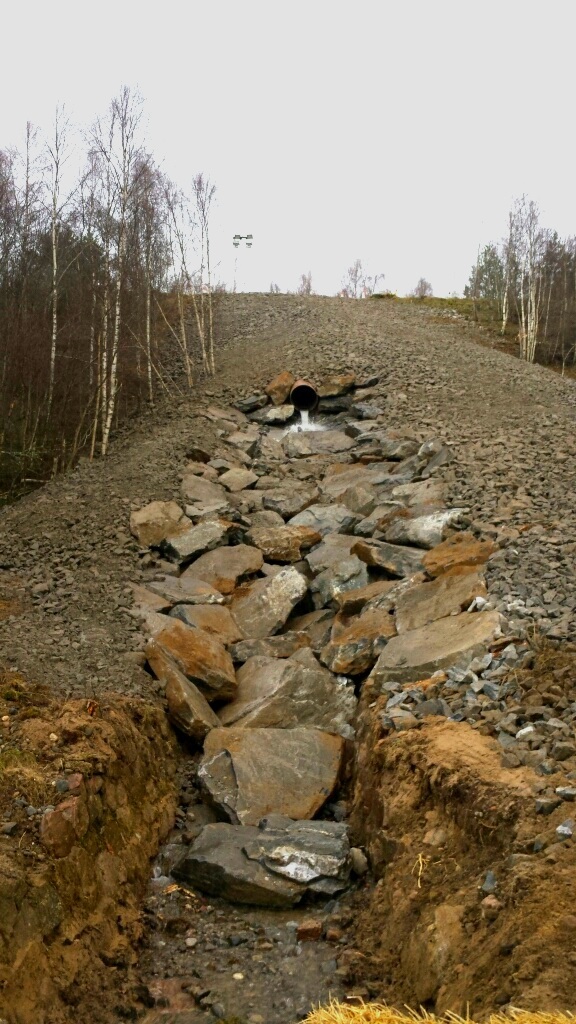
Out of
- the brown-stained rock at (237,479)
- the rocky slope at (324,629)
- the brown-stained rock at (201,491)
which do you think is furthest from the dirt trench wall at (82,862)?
the brown-stained rock at (237,479)

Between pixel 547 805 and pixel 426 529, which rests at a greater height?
pixel 426 529

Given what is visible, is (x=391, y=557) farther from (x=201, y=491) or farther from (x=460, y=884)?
(x=460, y=884)

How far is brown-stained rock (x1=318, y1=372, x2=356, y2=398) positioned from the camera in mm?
18094

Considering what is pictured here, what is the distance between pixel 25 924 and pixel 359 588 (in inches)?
234

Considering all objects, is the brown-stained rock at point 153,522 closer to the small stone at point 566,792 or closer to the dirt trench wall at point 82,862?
the dirt trench wall at point 82,862

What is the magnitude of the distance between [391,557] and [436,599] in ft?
5.39

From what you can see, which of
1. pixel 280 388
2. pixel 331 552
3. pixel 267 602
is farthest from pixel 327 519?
pixel 280 388

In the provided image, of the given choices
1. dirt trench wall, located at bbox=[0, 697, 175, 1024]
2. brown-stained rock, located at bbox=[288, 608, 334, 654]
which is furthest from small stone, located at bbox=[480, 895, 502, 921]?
brown-stained rock, located at bbox=[288, 608, 334, 654]

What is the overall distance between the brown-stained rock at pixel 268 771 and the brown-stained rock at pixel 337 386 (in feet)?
37.8

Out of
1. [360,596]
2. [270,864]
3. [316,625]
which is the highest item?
[360,596]

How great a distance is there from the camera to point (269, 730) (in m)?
7.66

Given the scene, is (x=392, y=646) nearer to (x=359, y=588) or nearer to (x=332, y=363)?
(x=359, y=588)

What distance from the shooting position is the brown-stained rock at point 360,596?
9383 millimetres

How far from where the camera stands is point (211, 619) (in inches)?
374
